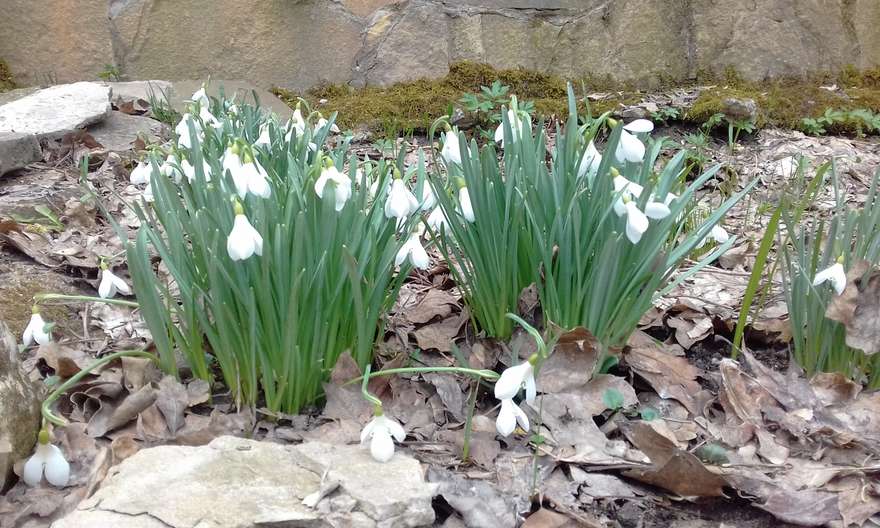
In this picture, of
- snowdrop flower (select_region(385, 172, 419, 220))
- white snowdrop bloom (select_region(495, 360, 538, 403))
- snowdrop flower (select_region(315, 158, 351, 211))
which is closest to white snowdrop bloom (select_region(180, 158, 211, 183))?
snowdrop flower (select_region(315, 158, 351, 211))

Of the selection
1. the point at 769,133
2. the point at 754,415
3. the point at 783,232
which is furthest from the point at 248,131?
the point at 769,133

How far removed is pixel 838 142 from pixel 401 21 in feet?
8.06

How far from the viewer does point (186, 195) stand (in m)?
1.76

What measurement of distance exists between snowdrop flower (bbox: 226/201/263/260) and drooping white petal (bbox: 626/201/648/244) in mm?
744

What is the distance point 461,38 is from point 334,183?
125 inches

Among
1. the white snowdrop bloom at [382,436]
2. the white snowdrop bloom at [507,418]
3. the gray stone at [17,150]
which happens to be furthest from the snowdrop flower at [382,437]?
the gray stone at [17,150]

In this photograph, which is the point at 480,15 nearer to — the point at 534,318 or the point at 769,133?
the point at 769,133

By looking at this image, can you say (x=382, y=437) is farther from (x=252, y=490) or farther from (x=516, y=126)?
(x=516, y=126)

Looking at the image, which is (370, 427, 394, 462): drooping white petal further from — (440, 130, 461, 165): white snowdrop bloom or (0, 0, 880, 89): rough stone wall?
(0, 0, 880, 89): rough stone wall

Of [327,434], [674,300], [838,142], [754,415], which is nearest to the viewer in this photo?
[327,434]

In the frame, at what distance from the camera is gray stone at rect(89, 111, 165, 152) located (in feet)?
11.7

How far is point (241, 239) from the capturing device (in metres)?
1.41

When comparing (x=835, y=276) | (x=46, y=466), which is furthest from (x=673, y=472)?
(x=46, y=466)

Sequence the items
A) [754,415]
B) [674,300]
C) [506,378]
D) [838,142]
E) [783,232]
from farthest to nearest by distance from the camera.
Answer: [838,142] < [783,232] < [674,300] < [754,415] < [506,378]
